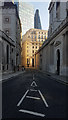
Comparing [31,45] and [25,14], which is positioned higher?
[25,14]

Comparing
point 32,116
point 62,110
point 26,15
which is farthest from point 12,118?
point 26,15

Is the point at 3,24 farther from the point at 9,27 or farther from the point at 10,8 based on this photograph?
the point at 10,8

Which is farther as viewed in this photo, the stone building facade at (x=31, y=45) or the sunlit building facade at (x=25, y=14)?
the sunlit building facade at (x=25, y=14)

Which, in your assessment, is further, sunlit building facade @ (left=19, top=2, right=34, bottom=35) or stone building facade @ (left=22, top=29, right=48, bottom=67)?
sunlit building facade @ (left=19, top=2, right=34, bottom=35)

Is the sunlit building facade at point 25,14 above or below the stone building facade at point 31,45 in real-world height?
above

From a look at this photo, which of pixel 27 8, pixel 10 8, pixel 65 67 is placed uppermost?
pixel 27 8

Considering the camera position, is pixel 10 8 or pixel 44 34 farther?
pixel 44 34

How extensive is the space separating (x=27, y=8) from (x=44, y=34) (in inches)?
1970

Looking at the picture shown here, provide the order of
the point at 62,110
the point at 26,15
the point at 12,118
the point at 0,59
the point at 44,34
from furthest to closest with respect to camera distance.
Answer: the point at 26,15
the point at 44,34
the point at 0,59
the point at 62,110
the point at 12,118

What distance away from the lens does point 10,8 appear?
3262cm

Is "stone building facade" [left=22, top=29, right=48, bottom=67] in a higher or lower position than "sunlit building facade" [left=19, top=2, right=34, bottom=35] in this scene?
lower

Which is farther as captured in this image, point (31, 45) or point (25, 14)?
point (25, 14)

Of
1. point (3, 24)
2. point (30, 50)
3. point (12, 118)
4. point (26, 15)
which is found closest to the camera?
point (12, 118)

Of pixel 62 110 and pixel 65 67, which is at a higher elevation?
pixel 65 67
